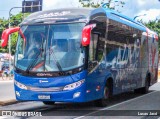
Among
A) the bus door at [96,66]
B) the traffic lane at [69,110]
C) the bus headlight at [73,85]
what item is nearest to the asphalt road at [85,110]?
the traffic lane at [69,110]

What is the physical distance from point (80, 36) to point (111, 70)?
9.05 ft

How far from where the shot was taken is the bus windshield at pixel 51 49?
12.0 metres

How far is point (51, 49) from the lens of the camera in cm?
1219

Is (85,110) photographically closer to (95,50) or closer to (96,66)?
(96,66)

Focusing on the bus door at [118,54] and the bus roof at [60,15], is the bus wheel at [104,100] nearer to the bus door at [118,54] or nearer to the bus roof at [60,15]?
the bus door at [118,54]

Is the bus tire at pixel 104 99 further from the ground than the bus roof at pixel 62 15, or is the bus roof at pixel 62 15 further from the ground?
the bus roof at pixel 62 15

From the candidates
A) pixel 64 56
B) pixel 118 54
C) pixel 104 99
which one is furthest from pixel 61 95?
pixel 118 54

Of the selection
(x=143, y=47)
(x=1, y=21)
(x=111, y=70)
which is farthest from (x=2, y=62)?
(x=111, y=70)

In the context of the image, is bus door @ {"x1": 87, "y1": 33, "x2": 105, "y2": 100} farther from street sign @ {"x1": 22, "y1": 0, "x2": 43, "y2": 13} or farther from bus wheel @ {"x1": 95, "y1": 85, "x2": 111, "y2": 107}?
street sign @ {"x1": 22, "y1": 0, "x2": 43, "y2": 13}

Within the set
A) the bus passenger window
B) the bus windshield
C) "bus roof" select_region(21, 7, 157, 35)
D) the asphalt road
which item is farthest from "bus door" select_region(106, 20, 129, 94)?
the bus windshield

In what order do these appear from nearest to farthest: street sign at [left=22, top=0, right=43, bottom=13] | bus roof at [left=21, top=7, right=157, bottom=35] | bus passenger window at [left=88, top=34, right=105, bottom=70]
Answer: bus passenger window at [left=88, top=34, right=105, bottom=70], bus roof at [left=21, top=7, right=157, bottom=35], street sign at [left=22, top=0, right=43, bottom=13]

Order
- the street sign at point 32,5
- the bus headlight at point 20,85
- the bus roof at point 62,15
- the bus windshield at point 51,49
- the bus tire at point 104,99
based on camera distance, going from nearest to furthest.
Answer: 1. the bus windshield at point 51,49
2. the bus headlight at point 20,85
3. the bus roof at point 62,15
4. the bus tire at point 104,99
5. the street sign at point 32,5

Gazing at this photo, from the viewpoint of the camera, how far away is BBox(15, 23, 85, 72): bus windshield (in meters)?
12.0

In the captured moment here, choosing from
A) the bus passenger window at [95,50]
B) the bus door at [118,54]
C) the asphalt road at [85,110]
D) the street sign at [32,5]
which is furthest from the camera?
the street sign at [32,5]
